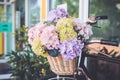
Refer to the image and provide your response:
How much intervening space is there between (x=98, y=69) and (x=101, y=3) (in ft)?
3.63

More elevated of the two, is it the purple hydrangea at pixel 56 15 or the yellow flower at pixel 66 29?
the purple hydrangea at pixel 56 15

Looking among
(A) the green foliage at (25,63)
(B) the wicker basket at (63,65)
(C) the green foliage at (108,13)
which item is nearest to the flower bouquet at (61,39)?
(B) the wicker basket at (63,65)

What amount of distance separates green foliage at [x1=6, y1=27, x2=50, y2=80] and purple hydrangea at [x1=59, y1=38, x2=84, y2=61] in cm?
106

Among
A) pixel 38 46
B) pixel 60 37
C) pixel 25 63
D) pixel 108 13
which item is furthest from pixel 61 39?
pixel 108 13

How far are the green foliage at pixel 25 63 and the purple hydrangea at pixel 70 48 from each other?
41.7 inches

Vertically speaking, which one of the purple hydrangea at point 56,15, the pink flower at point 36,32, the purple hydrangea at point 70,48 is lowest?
the purple hydrangea at point 70,48

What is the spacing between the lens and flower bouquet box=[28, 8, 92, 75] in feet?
5.20

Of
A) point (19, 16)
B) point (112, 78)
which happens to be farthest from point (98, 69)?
point (19, 16)

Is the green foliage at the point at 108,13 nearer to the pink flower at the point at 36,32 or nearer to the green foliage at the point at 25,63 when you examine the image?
the green foliage at the point at 25,63

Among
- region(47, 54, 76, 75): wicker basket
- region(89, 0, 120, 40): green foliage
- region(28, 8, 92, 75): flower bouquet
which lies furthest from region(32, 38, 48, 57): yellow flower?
region(89, 0, 120, 40): green foliage

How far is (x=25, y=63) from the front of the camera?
2.76m

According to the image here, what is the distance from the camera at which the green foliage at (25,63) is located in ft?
8.77

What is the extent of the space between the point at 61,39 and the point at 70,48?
85mm

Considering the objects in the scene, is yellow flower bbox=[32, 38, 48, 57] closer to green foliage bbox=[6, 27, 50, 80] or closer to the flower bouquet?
the flower bouquet
